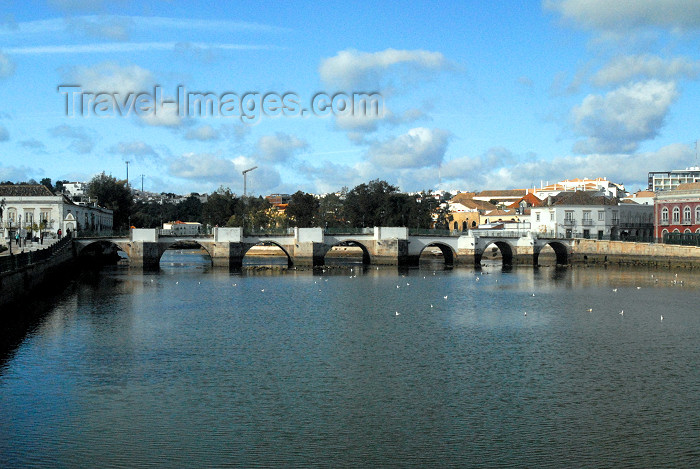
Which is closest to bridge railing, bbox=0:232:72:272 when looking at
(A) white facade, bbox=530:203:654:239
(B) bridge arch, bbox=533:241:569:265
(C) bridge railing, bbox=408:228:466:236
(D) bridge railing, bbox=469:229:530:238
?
(C) bridge railing, bbox=408:228:466:236

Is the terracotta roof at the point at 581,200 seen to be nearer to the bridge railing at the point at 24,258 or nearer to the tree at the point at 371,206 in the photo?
the tree at the point at 371,206

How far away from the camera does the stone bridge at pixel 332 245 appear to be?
82.6 meters

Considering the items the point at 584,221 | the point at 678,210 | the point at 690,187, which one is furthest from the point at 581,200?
the point at 690,187

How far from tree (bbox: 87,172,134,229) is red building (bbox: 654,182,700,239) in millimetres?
85300

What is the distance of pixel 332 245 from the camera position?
89188 millimetres

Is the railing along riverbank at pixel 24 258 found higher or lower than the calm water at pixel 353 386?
higher

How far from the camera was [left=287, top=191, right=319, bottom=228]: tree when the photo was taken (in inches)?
4712

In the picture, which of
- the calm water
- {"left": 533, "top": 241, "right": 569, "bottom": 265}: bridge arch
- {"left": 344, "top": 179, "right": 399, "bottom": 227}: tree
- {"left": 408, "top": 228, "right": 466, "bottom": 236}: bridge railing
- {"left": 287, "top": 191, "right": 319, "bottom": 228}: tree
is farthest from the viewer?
{"left": 287, "top": 191, "right": 319, "bottom": 228}: tree

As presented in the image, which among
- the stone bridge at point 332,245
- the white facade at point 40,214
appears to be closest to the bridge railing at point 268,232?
the stone bridge at point 332,245

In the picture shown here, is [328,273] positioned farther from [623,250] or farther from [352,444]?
[352,444]

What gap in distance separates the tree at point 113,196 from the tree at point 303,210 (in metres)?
29.7

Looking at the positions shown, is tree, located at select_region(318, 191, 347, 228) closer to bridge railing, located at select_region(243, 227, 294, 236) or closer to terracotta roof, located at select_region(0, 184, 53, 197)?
bridge railing, located at select_region(243, 227, 294, 236)

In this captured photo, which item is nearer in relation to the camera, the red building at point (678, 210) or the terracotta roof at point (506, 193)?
the red building at point (678, 210)

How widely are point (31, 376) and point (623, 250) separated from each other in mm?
81903
